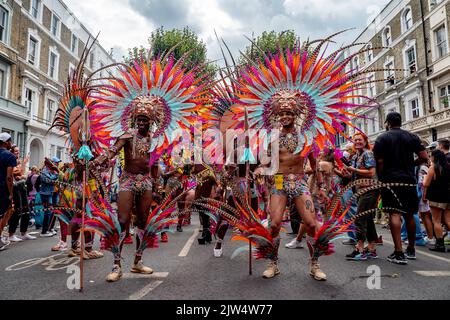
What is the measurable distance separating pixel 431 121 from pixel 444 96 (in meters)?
1.68

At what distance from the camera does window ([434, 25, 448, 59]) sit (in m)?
20.0

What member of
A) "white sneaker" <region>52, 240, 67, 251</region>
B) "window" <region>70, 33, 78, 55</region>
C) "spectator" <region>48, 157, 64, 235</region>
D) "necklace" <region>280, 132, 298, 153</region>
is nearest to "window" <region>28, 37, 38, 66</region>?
"window" <region>70, 33, 78, 55</region>

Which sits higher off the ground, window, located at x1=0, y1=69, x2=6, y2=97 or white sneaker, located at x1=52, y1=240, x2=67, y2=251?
window, located at x1=0, y1=69, x2=6, y2=97

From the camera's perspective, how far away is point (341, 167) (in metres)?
6.26

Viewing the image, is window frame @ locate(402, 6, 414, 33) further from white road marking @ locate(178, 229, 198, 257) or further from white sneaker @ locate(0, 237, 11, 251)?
white sneaker @ locate(0, 237, 11, 251)

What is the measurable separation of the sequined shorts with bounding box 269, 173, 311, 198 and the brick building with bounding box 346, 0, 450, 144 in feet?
51.9

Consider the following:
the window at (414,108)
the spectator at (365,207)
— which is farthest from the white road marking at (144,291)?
the window at (414,108)

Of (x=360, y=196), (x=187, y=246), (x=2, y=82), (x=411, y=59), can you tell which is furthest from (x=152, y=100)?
(x=411, y=59)

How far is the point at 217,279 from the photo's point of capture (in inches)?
146

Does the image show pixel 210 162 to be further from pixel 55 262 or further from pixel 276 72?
pixel 55 262

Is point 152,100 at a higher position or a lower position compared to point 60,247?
higher

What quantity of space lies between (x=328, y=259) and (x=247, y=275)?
1.58 metres

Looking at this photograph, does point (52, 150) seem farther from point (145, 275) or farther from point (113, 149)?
point (145, 275)

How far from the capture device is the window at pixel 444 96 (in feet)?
63.5
